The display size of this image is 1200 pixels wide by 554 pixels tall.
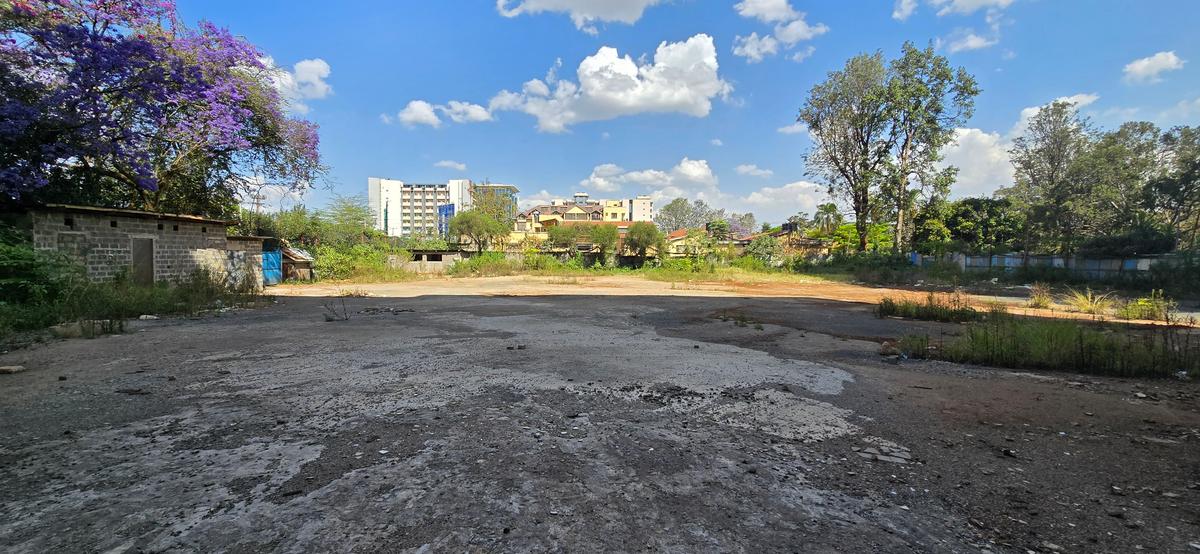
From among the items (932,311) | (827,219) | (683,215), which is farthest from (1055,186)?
(683,215)

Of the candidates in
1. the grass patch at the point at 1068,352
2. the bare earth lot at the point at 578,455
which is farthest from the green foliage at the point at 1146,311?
the bare earth lot at the point at 578,455

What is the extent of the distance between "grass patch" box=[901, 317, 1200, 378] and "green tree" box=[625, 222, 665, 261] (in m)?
27.5

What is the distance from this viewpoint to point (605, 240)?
110 feet

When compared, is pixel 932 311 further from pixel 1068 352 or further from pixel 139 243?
pixel 139 243

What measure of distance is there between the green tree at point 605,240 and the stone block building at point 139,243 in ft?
70.2

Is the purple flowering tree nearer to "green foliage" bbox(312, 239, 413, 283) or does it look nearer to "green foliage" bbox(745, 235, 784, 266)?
"green foliage" bbox(312, 239, 413, 283)

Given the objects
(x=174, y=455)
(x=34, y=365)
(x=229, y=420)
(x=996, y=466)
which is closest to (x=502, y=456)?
(x=174, y=455)

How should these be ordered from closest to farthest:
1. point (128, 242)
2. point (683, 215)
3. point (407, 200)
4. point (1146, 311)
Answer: point (1146, 311) → point (128, 242) → point (683, 215) → point (407, 200)

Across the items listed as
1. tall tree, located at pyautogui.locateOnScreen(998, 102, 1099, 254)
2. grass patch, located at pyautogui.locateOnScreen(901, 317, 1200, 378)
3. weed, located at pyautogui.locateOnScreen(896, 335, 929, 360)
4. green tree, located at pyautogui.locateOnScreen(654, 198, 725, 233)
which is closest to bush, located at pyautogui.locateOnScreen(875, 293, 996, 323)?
grass patch, located at pyautogui.locateOnScreen(901, 317, 1200, 378)

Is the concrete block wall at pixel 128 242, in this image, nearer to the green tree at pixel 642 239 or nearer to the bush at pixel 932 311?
the bush at pixel 932 311

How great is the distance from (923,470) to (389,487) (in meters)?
2.83

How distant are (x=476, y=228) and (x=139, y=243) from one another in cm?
2178

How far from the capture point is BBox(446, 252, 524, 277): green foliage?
90.3 ft

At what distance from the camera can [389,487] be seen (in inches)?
90.4
